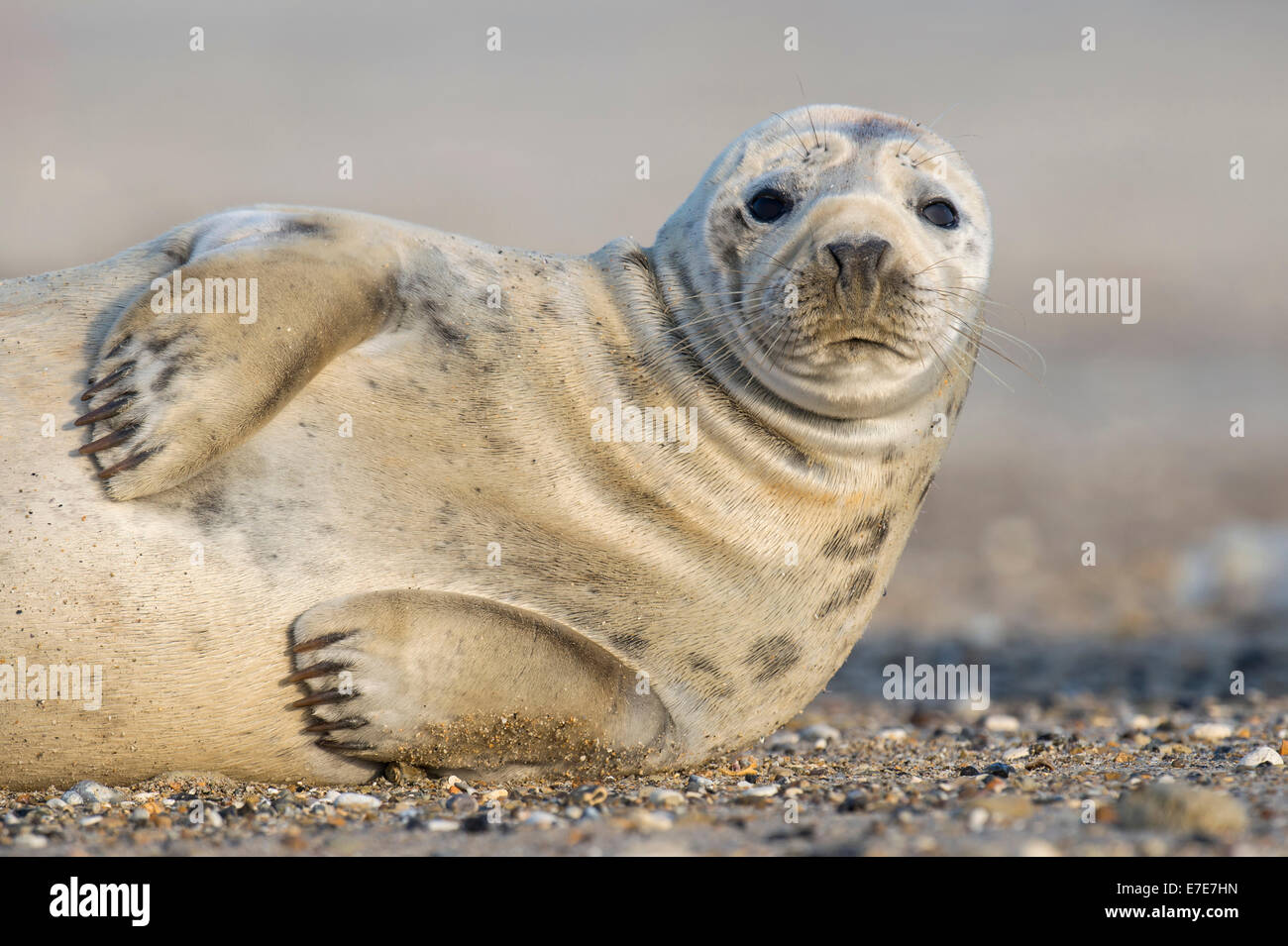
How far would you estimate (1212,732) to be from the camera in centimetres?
540

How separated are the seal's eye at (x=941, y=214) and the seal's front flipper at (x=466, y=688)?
1687mm

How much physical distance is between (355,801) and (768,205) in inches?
85.8

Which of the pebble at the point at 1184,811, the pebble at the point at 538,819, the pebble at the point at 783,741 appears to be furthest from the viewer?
the pebble at the point at 783,741

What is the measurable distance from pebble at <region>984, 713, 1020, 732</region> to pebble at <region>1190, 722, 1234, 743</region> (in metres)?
0.71

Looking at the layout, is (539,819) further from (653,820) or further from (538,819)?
(653,820)

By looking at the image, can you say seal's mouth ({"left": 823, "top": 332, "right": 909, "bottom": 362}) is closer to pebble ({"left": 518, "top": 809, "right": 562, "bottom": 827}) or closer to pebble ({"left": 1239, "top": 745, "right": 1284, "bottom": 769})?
pebble ({"left": 518, "top": 809, "right": 562, "bottom": 827})

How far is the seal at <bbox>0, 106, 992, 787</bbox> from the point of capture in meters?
4.00

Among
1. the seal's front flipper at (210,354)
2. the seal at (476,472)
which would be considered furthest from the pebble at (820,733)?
the seal's front flipper at (210,354)

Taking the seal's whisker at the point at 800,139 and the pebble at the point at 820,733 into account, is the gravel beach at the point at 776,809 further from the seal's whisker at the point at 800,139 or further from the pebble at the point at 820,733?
the seal's whisker at the point at 800,139

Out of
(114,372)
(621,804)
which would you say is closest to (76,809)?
(114,372)

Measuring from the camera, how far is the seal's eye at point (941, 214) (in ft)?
Answer: 15.1

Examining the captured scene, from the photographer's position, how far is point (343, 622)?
4090mm

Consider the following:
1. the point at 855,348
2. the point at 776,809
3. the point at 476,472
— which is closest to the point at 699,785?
the point at 776,809
